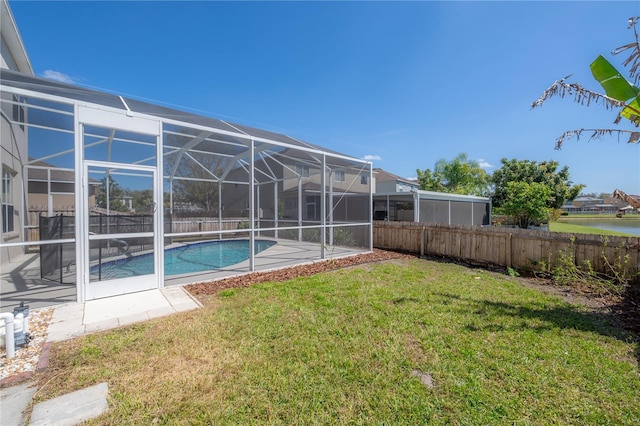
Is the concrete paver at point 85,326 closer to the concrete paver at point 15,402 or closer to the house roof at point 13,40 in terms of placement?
the concrete paver at point 15,402

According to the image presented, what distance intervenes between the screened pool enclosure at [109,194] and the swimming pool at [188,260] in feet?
0.08

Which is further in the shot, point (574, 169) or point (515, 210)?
point (574, 169)

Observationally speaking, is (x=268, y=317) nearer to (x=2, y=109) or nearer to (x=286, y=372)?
(x=286, y=372)

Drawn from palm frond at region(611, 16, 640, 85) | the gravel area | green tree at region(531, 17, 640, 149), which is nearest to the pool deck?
the gravel area

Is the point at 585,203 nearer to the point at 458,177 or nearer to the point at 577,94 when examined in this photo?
the point at 458,177

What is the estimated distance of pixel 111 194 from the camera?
15.4 feet

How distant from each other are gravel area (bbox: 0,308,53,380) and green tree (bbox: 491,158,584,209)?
2606 centimetres

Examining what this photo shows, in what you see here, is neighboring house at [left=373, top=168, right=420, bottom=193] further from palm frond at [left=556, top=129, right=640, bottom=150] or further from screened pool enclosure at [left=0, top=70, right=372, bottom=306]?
palm frond at [left=556, top=129, right=640, bottom=150]

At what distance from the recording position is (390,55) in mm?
9922

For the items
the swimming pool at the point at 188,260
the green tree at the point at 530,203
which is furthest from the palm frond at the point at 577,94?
the green tree at the point at 530,203

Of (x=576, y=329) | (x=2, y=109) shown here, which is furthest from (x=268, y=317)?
(x=2, y=109)

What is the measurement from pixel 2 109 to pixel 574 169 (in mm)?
32901

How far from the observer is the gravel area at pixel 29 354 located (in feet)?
7.88

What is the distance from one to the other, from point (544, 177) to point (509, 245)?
2085cm
